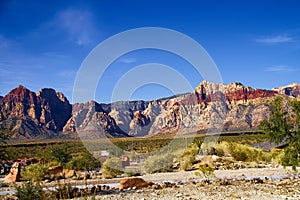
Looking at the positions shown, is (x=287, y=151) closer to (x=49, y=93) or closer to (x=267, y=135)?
(x=267, y=135)

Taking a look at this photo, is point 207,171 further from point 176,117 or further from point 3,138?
point 176,117

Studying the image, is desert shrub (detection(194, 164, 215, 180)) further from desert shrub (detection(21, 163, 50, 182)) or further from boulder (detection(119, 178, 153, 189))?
desert shrub (detection(21, 163, 50, 182))

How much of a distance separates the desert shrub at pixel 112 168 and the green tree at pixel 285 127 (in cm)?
1221

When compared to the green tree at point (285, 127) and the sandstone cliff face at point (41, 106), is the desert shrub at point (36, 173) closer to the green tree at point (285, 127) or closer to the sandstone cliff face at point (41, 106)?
the green tree at point (285, 127)

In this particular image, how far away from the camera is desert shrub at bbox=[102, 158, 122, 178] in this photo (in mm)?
24406

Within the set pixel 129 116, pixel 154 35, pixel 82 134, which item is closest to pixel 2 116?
pixel 154 35

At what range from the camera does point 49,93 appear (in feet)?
618

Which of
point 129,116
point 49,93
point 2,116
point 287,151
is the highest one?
point 49,93

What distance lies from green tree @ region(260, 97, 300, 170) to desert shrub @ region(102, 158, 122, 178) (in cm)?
1221

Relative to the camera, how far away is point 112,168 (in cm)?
2533

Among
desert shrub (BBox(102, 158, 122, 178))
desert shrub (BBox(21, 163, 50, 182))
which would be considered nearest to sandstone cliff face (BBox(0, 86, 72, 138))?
desert shrub (BBox(102, 158, 122, 178))

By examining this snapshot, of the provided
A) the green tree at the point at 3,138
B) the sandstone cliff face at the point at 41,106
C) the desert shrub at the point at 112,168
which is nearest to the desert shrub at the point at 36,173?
the desert shrub at the point at 112,168

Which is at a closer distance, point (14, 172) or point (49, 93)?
point (14, 172)

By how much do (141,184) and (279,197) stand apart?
19.7 feet
